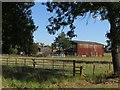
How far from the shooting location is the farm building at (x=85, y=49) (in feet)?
509

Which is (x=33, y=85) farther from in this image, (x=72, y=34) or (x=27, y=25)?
(x=27, y=25)

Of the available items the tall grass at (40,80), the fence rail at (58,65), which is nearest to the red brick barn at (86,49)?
the fence rail at (58,65)

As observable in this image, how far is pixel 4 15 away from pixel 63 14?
22.9ft

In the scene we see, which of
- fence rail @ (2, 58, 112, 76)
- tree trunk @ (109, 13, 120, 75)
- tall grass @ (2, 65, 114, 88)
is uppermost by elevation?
tree trunk @ (109, 13, 120, 75)

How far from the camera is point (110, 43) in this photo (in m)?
28.4

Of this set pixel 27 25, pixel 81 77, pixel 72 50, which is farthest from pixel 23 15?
pixel 72 50

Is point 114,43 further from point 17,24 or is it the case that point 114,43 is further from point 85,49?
point 85,49

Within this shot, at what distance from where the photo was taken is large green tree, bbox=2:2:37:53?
34519 millimetres

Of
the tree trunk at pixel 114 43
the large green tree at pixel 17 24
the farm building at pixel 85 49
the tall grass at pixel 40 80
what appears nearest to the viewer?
the tall grass at pixel 40 80

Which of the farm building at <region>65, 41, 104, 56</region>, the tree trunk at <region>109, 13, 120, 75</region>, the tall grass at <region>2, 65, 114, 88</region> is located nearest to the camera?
the tall grass at <region>2, 65, 114, 88</region>

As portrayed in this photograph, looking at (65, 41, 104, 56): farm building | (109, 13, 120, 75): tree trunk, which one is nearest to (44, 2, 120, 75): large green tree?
(109, 13, 120, 75): tree trunk

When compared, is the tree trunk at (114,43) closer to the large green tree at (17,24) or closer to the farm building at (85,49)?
the large green tree at (17,24)

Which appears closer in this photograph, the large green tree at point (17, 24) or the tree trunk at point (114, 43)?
the tree trunk at point (114, 43)

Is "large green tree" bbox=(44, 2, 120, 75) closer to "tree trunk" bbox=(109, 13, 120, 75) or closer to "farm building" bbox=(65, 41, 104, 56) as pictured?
"tree trunk" bbox=(109, 13, 120, 75)
